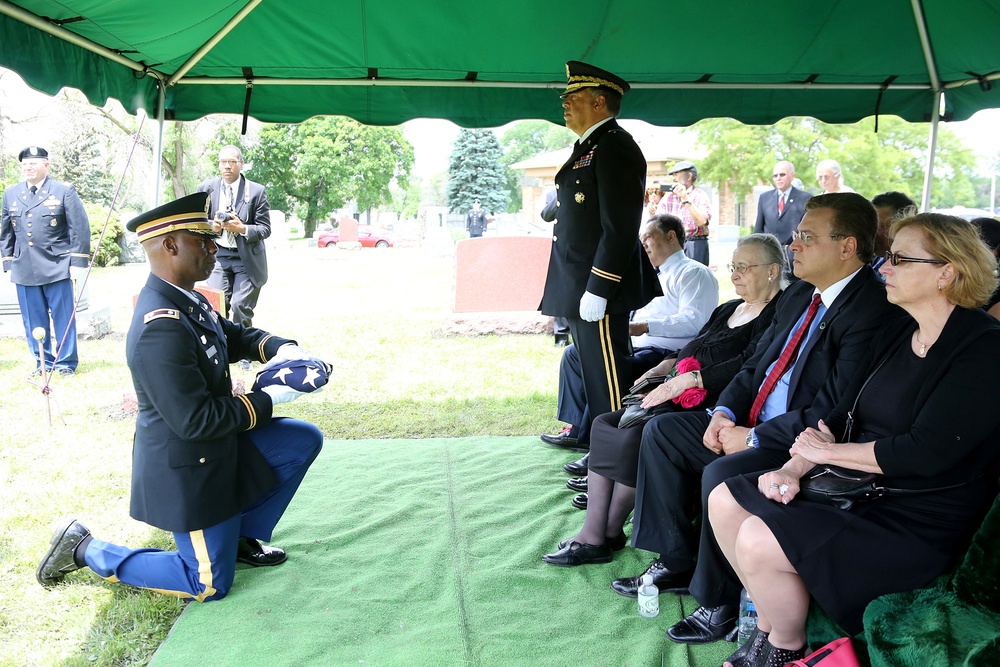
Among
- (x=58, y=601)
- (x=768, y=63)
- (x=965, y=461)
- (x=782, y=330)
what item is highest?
(x=768, y=63)

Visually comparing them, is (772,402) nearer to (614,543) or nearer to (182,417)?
(614,543)

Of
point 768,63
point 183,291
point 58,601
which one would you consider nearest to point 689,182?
point 768,63

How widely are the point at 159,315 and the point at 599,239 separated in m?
2.03

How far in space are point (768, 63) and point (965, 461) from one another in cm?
353

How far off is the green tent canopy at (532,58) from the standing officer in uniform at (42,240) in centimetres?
274

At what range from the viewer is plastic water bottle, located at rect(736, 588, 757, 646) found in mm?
2570

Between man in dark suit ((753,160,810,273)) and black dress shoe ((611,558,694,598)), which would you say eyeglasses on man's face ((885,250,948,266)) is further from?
man in dark suit ((753,160,810,273))

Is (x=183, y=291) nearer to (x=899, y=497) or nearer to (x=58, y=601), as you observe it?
(x=58, y=601)

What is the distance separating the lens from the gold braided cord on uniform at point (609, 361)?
380 cm

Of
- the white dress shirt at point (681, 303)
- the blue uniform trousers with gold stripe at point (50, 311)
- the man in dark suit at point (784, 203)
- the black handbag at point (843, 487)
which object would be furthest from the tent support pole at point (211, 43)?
the man in dark suit at point (784, 203)

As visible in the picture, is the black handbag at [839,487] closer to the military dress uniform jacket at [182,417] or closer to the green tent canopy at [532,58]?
the military dress uniform jacket at [182,417]

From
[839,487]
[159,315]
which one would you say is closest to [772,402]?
[839,487]

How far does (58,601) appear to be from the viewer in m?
3.04

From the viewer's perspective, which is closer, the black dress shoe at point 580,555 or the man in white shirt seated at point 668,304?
the black dress shoe at point 580,555
